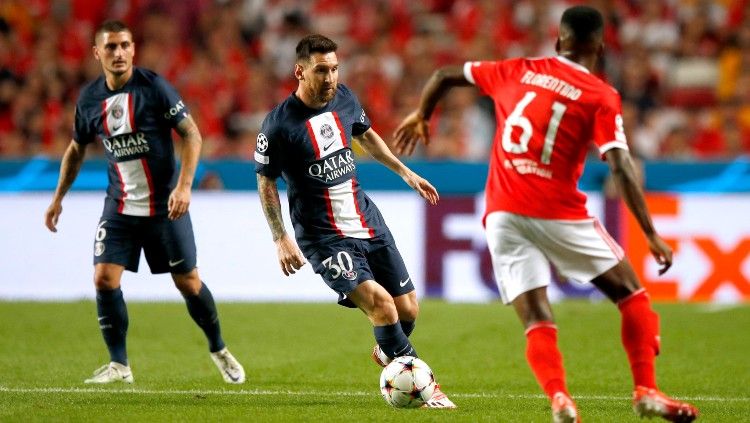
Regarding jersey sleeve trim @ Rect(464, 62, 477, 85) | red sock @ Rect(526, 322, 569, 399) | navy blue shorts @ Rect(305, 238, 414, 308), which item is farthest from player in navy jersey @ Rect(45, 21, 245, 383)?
red sock @ Rect(526, 322, 569, 399)

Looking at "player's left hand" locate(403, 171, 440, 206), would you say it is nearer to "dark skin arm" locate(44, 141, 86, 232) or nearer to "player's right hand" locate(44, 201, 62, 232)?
"dark skin arm" locate(44, 141, 86, 232)

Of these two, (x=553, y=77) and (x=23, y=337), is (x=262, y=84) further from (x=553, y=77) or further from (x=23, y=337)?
(x=553, y=77)

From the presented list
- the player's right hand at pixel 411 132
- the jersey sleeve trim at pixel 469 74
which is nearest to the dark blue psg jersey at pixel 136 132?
the player's right hand at pixel 411 132

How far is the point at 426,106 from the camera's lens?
6641 millimetres

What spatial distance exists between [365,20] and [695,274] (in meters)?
7.31

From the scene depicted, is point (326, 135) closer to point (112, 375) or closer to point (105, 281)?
point (105, 281)

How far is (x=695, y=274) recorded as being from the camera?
13.8 m

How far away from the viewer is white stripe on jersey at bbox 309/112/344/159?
7406mm

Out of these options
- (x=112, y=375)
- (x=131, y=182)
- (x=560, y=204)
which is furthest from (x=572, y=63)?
(x=112, y=375)

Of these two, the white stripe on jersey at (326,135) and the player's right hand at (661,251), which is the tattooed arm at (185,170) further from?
the player's right hand at (661,251)

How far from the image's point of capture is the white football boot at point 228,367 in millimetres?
8461

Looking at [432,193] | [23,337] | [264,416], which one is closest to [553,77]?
[432,193]

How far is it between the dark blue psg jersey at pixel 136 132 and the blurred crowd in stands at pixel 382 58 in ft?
24.6

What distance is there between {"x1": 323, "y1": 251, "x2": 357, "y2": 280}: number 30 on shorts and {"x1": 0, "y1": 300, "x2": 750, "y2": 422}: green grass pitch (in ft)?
2.53
